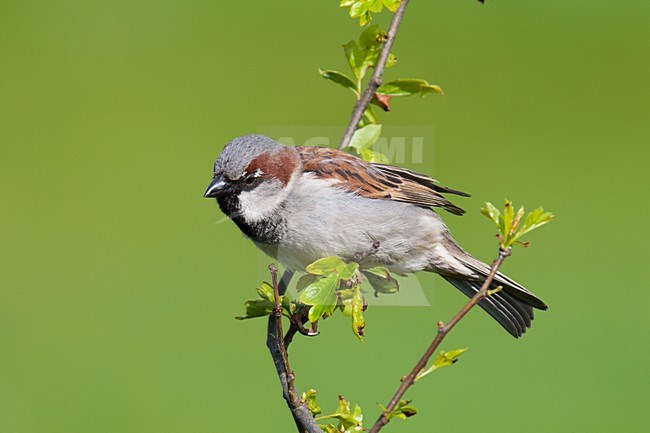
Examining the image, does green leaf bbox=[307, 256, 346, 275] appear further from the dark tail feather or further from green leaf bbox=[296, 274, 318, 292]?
the dark tail feather

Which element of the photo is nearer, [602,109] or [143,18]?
[602,109]

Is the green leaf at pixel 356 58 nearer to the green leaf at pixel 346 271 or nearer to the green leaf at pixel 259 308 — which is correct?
the green leaf at pixel 346 271

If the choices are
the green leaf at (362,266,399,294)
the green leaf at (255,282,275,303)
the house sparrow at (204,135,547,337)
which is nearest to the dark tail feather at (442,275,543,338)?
the house sparrow at (204,135,547,337)

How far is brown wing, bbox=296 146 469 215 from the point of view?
2359 millimetres

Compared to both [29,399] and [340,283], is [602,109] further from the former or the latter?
[340,283]

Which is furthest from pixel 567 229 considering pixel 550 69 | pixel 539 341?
pixel 550 69

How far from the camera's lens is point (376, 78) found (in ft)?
6.75

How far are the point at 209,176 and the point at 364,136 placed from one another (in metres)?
4.01

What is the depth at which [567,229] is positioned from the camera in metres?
5.60

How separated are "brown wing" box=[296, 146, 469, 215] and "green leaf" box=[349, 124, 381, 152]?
20 cm

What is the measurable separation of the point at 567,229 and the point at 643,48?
9.78ft

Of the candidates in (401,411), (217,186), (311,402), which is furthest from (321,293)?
(217,186)

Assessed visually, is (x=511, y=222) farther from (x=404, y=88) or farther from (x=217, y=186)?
(x=217, y=186)

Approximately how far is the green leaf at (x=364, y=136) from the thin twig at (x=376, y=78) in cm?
1
